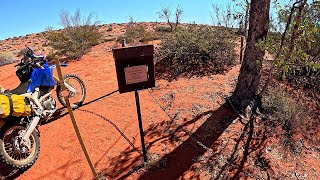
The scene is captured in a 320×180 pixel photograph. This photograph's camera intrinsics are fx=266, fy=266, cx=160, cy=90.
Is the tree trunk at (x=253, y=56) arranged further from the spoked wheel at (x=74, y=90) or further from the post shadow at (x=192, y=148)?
the spoked wheel at (x=74, y=90)

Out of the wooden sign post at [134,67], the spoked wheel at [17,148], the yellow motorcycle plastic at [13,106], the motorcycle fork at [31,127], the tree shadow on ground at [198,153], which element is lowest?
the tree shadow on ground at [198,153]

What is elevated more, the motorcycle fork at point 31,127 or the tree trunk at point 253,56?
the tree trunk at point 253,56

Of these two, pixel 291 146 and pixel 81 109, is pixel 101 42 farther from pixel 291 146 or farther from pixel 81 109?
pixel 291 146

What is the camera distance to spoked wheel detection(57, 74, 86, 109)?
548cm

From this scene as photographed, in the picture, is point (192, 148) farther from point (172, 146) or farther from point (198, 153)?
point (172, 146)

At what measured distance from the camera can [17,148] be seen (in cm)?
362

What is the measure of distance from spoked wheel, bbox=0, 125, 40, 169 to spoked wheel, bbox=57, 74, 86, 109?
159 cm

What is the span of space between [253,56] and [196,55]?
287 centimetres

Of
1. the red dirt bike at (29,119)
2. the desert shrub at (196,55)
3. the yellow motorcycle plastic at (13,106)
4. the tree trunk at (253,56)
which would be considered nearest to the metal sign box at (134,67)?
the yellow motorcycle plastic at (13,106)

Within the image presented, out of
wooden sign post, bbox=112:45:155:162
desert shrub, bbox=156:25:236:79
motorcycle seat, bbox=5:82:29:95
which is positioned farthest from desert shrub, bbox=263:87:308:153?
motorcycle seat, bbox=5:82:29:95

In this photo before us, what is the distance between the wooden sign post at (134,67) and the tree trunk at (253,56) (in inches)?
81.1

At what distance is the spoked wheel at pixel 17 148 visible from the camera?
139 inches

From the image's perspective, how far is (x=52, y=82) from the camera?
4.80m

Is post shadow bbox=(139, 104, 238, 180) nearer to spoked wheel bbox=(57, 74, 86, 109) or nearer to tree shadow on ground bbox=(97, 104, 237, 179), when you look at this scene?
tree shadow on ground bbox=(97, 104, 237, 179)
